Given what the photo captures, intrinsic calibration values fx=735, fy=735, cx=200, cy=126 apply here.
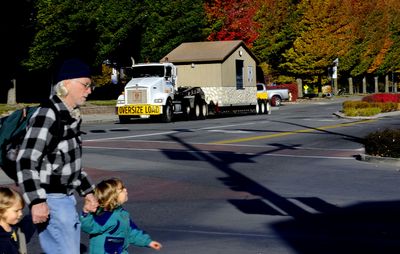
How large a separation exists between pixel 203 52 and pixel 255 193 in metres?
31.8

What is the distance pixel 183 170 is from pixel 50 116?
11122 millimetres

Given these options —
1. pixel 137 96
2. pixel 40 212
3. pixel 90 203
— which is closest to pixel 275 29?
pixel 137 96

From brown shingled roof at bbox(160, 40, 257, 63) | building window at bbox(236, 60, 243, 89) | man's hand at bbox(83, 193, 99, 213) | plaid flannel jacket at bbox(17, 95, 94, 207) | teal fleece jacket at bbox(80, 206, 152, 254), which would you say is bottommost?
teal fleece jacket at bbox(80, 206, 152, 254)

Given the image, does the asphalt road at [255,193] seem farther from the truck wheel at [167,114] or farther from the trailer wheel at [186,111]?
the trailer wheel at [186,111]

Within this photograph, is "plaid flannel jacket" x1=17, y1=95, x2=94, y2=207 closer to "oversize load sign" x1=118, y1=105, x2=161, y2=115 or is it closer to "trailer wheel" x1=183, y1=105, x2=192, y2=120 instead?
"oversize load sign" x1=118, y1=105, x2=161, y2=115

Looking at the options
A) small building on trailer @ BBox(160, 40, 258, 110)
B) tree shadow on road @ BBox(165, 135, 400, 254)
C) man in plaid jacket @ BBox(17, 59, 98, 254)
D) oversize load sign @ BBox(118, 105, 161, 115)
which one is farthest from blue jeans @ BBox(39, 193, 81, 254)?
small building on trailer @ BBox(160, 40, 258, 110)

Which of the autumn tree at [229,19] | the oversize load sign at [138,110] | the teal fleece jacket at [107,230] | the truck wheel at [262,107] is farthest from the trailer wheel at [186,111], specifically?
the teal fleece jacket at [107,230]

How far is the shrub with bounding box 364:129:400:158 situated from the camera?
662 inches

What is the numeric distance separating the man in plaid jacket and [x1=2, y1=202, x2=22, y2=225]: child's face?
0.15 m

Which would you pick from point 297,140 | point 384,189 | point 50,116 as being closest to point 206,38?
point 297,140

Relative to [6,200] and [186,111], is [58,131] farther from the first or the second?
[186,111]

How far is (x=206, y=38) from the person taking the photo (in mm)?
60938

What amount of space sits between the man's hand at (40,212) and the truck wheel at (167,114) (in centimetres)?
3078

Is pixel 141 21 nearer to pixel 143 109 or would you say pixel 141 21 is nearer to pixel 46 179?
pixel 143 109
